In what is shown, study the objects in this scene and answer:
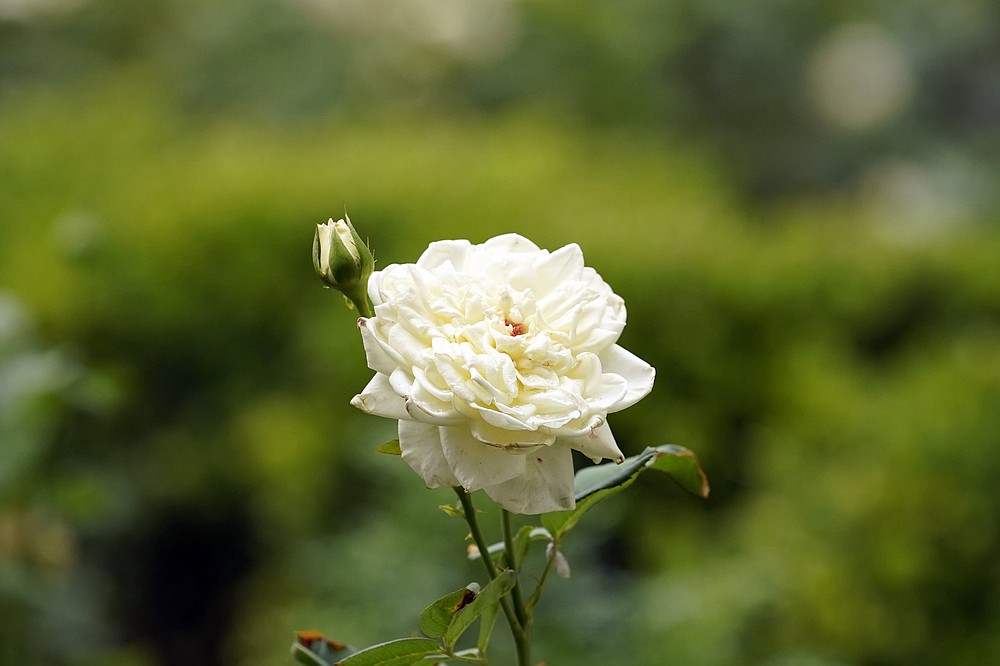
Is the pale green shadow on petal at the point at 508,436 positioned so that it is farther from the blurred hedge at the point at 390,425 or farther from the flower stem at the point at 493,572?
the blurred hedge at the point at 390,425

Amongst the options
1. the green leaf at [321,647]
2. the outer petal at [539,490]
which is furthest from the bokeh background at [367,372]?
the outer petal at [539,490]

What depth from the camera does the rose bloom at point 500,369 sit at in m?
0.47

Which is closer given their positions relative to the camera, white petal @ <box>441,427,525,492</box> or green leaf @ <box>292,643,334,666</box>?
white petal @ <box>441,427,525,492</box>

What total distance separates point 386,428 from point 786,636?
76 cm

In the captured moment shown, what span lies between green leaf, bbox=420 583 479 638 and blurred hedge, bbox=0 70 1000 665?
92cm

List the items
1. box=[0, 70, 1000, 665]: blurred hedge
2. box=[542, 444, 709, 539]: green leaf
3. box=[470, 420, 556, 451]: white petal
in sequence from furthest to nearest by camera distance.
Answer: box=[0, 70, 1000, 665]: blurred hedge
box=[542, 444, 709, 539]: green leaf
box=[470, 420, 556, 451]: white petal

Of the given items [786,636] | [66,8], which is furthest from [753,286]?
[66,8]

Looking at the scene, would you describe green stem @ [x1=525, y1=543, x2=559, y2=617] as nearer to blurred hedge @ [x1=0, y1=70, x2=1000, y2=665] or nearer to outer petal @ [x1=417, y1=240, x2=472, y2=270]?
outer petal @ [x1=417, y1=240, x2=472, y2=270]

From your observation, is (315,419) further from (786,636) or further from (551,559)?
(551,559)

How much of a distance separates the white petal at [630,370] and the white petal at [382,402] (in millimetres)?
98

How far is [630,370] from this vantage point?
52cm

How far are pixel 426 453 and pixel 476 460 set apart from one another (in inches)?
1.0

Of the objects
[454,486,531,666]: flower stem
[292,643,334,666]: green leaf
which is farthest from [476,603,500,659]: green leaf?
[292,643,334,666]: green leaf

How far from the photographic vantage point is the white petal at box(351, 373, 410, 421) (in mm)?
484
